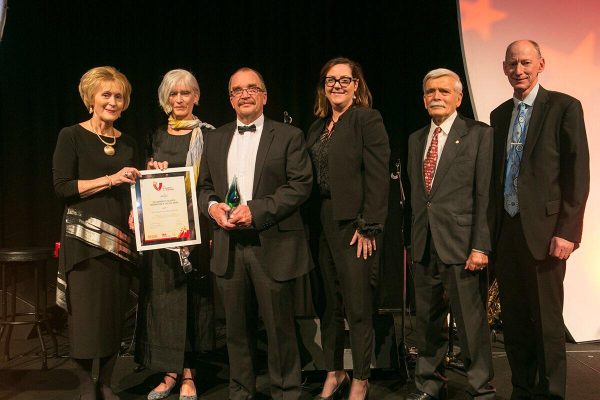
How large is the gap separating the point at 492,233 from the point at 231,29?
330 cm

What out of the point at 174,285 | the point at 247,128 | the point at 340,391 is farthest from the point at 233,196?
the point at 340,391

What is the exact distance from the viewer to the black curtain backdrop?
509 cm

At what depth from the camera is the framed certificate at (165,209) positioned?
9.89 feet

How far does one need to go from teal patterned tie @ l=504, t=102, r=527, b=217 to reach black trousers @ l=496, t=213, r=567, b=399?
0.07 meters

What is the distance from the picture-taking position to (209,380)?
3.68 metres

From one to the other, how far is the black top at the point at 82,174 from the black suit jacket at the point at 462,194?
1748 mm

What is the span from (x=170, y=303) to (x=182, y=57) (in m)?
2.73

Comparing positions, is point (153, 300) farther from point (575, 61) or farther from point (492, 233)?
point (575, 61)

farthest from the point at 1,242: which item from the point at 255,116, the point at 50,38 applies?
the point at 255,116

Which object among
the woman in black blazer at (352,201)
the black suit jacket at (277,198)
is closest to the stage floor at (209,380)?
the woman in black blazer at (352,201)

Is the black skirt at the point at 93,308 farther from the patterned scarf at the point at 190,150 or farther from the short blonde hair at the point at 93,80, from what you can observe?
the short blonde hair at the point at 93,80

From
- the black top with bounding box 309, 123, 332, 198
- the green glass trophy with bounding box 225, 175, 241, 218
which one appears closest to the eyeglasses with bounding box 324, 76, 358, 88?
the black top with bounding box 309, 123, 332, 198

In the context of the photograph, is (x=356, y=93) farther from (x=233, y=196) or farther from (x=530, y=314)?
(x=530, y=314)

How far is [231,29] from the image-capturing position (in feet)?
16.9
